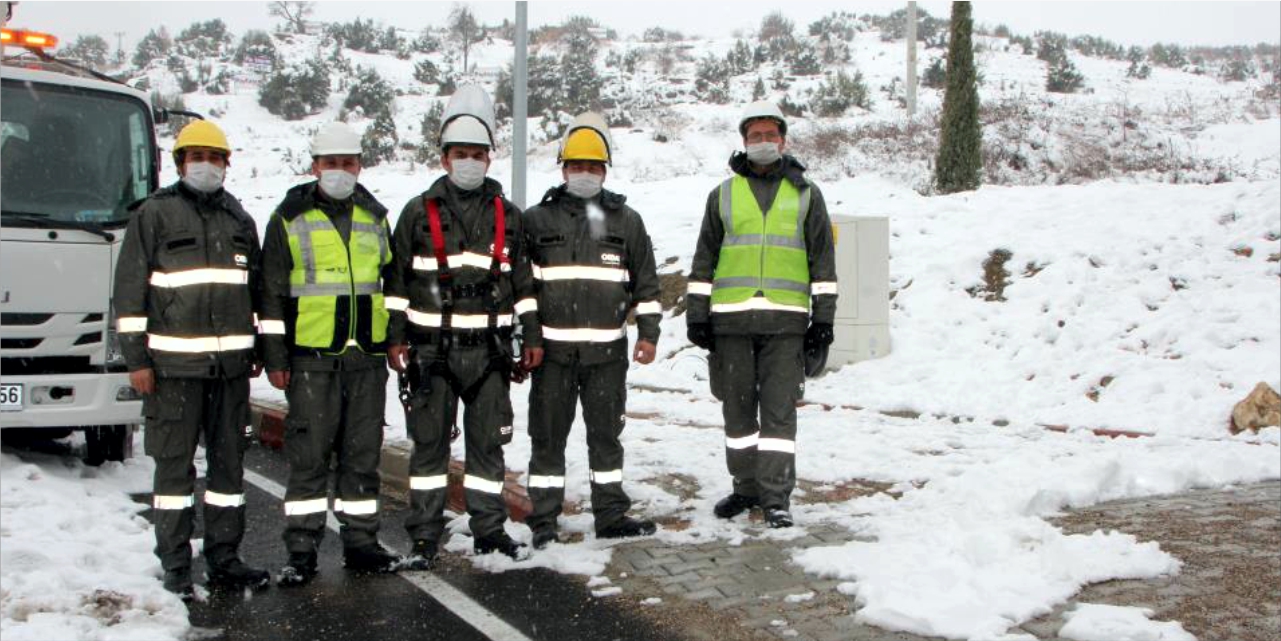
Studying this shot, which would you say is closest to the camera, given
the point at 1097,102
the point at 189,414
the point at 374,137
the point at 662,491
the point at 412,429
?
the point at 189,414

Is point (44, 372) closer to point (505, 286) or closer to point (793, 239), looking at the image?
point (505, 286)

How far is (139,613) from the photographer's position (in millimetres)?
4539

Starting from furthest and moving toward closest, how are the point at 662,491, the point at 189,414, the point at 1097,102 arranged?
the point at 1097,102 → the point at 662,491 → the point at 189,414

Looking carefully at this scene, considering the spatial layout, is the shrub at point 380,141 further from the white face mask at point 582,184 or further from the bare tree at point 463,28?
the white face mask at point 582,184

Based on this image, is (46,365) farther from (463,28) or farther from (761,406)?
(463,28)

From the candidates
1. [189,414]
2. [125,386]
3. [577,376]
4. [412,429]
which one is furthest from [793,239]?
[125,386]

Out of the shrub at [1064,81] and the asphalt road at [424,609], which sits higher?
the shrub at [1064,81]

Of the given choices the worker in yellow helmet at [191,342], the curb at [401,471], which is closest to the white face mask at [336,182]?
the worker in yellow helmet at [191,342]

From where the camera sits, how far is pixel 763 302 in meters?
6.21

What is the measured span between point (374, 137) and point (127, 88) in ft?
86.1

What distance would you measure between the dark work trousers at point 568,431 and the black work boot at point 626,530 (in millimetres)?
30

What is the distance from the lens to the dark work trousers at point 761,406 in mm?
6133

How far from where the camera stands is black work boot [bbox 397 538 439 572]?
18.1 feet

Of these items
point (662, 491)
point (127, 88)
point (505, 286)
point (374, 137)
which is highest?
point (374, 137)
